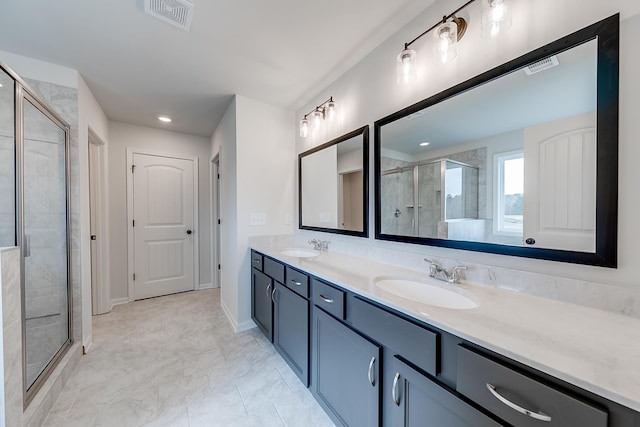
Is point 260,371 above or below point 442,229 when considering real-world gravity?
below

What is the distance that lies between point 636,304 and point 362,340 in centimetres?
95

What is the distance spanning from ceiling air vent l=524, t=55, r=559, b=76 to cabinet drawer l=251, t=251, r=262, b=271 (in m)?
2.13

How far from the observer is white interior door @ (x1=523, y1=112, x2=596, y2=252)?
0.88m

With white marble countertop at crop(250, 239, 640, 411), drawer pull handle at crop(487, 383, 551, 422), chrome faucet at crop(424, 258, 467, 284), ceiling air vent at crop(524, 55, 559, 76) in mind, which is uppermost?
ceiling air vent at crop(524, 55, 559, 76)

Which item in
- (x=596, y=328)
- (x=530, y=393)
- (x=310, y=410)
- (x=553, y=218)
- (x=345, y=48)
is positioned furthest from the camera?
(x=345, y=48)

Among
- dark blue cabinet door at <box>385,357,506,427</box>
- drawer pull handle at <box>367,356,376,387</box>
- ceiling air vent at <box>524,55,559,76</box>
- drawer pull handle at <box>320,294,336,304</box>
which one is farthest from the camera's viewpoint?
drawer pull handle at <box>320,294,336,304</box>

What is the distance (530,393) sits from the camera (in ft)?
2.00

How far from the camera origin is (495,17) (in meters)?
1.07

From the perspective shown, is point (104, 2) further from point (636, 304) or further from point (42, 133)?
point (636, 304)

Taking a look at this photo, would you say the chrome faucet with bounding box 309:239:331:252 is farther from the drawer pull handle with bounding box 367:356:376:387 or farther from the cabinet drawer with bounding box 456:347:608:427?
the cabinet drawer with bounding box 456:347:608:427

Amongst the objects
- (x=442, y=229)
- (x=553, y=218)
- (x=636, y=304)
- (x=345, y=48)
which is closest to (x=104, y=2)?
(x=345, y=48)

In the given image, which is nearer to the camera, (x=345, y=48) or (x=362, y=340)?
(x=362, y=340)

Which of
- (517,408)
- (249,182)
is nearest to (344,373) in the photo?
(517,408)

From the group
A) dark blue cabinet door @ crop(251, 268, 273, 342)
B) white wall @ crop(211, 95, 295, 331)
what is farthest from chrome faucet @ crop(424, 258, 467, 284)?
white wall @ crop(211, 95, 295, 331)
